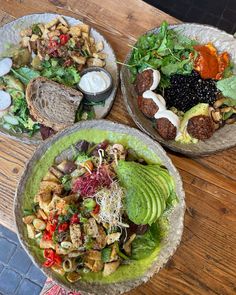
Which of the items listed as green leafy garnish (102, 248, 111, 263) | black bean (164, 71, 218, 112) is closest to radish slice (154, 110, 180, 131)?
black bean (164, 71, 218, 112)

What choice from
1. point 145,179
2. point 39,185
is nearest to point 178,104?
point 145,179

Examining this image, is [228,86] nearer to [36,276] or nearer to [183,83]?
[183,83]

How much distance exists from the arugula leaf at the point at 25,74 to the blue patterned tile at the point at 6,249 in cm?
117

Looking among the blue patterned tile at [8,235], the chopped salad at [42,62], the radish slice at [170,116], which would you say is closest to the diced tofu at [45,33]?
the chopped salad at [42,62]

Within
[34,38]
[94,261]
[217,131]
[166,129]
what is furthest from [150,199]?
[34,38]

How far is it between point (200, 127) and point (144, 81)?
0.92 ft

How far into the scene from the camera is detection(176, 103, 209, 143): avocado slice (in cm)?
169

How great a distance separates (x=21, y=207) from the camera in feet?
4.75

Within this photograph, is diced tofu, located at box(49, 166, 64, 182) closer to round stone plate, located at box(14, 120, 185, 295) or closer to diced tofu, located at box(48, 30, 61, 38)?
round stone plate, located at box(14, 120, 185, 295)

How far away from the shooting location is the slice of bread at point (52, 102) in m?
1.69

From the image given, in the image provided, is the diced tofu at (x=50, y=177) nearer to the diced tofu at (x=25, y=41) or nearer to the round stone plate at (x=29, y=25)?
the round stone plate at (x=29, y=25)

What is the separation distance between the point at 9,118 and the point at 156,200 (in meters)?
0.70

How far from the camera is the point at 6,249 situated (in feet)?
8.57

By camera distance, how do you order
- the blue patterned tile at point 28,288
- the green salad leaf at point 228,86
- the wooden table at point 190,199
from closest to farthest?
the wooden table at point 190,199 → the green salad leaf at point 228,86 → the blue patterned tile at point 28,288
